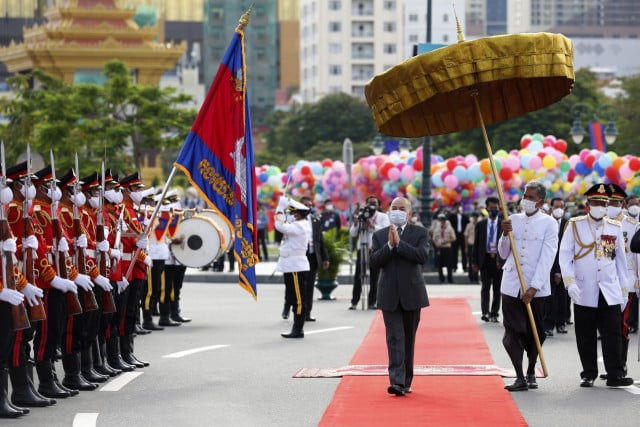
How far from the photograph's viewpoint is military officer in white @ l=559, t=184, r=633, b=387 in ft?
43.8

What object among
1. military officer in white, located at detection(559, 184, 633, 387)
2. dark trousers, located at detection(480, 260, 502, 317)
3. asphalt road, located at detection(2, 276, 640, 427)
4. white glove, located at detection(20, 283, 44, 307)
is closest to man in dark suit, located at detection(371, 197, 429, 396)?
asphalt road, located at detection(2, 276, 640, 427)

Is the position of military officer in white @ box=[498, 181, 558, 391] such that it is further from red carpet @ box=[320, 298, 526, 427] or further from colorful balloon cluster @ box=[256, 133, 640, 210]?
colorful balloon cluster @ box=[256, 133, 640, 210]

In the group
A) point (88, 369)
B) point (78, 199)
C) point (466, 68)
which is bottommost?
point (88, 369)

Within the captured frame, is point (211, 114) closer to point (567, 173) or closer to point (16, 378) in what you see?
point (16, 378)

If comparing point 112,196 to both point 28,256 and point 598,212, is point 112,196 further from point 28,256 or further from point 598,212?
point 598,212

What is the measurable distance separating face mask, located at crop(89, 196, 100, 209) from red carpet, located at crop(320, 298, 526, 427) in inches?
117

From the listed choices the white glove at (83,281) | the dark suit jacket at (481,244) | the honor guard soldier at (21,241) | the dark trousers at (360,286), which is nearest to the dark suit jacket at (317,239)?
the dark trousers at (360,286)

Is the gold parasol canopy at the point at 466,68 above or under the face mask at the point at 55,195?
above

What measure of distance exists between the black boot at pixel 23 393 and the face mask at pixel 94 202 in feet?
7.91

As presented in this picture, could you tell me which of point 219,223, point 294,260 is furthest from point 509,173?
point 294,260

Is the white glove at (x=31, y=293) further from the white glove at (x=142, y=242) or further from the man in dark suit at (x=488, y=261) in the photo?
the man in dark suit at (x=488, y=261)

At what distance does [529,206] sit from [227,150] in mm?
3762

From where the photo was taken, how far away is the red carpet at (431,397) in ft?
36.8

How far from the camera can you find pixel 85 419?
1138 centimetres
